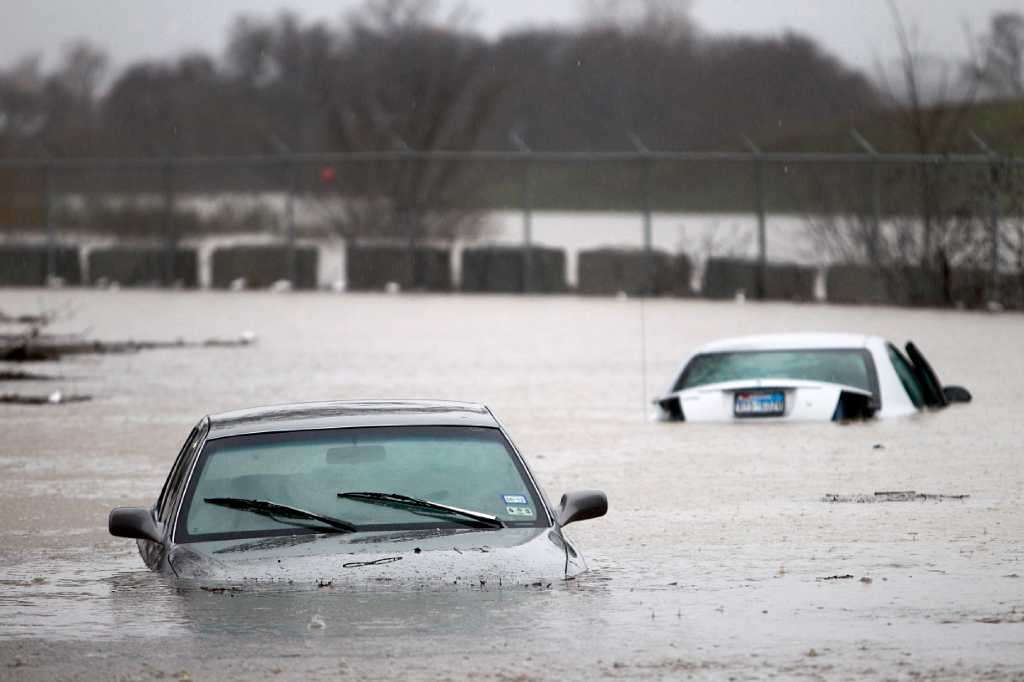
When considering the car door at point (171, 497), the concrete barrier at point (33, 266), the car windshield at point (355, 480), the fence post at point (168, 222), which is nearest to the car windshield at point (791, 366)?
the car door at point (171, 497)

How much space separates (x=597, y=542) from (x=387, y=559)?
4003 mm

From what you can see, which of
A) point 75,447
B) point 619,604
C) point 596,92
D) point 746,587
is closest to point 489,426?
point 619,604

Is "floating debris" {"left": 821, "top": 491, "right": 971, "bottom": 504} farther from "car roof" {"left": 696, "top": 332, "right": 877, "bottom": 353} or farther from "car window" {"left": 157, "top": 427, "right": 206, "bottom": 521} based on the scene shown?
"car window" {"left": 157, "top": 427, "right": 206, "bottom": 521}

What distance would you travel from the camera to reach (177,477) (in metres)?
9.84

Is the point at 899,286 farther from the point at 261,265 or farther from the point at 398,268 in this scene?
the point at 261,265

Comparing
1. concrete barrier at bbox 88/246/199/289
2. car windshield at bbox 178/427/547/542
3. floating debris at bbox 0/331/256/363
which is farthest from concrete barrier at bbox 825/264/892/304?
car windshield at bbox 178/427/547/542

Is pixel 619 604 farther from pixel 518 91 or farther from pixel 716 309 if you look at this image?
pixel 518 91

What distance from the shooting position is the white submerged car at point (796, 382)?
1733 cm

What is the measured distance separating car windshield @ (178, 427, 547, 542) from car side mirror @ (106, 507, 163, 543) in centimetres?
25

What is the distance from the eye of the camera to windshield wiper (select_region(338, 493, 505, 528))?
29.3 ft

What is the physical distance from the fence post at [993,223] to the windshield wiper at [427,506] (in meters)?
26.5

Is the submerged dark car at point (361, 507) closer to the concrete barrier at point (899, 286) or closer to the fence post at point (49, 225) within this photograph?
the concrete barrier at point (899, 286)

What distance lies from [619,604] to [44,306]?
Answer: 31291 mm

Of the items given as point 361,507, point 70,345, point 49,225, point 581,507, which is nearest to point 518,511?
point 581,507
